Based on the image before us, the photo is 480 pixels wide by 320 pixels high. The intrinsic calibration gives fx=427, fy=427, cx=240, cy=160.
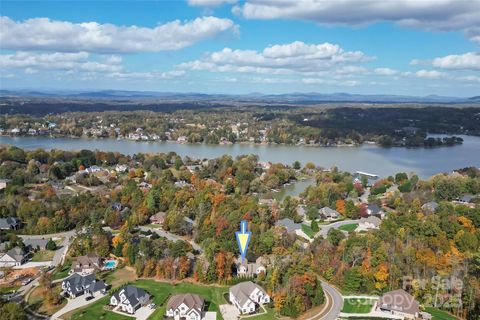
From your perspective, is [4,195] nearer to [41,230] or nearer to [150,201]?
[41,230]

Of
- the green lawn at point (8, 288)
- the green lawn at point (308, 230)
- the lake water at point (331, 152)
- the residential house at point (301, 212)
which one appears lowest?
the green lawn at point (8, 288)

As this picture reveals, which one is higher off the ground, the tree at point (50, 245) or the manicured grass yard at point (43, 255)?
the tree at point (50, 245)

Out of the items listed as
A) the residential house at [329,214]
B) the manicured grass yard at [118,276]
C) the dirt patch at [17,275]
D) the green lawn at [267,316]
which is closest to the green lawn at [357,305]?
the green lawn at [267,316]

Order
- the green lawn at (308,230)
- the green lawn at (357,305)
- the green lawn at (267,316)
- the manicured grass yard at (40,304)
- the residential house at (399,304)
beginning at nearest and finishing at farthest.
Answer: the green lawn at (267,316) → the residential house at (399,304) → the manicured grass yard at (40,304) → the green lawn at (357,305) → the green lawn at (308,230)

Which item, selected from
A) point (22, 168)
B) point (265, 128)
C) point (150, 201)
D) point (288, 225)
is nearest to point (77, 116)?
point (265, 128)

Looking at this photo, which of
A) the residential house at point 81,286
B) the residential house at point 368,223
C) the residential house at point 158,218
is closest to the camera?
the residential house at point 81,286

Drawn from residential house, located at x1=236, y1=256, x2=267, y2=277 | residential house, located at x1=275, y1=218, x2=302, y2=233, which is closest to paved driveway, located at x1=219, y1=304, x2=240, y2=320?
residential house, located at x1=236, y1=256, x2=267, y2=277

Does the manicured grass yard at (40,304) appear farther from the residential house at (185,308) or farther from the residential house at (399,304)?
the residential house at (399,304)

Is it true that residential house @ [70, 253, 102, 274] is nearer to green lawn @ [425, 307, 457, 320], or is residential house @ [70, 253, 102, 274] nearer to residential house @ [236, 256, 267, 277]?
residential house @ [236, 256, 267, 277]
